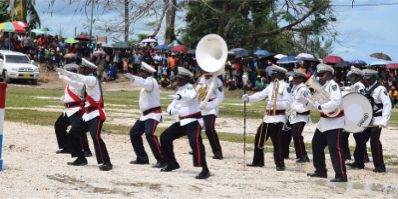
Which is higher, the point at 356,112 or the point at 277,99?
the point at 277,99

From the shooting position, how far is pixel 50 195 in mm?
10609

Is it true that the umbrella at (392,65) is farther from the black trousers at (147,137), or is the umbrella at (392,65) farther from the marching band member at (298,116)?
the black trousers at (147,137)

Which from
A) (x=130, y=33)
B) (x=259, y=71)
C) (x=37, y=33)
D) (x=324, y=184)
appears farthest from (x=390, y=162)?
(x=37, y=33)

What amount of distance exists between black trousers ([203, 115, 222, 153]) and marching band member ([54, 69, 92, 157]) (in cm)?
234

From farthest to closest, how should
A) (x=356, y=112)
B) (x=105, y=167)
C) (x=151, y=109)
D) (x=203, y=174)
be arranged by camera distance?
(x=356, y=112) → (x=151, y=109) → (x=105, y=167) → (x=203, y=174)

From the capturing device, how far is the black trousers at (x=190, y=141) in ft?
43.0

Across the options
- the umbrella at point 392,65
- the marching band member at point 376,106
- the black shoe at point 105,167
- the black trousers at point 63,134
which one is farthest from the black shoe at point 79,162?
the umbrella at point 392,65

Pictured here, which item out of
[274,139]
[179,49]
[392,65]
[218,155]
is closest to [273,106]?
[274,139]

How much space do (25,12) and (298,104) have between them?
1589 inches

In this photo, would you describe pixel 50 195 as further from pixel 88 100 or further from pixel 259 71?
pixel 259 71

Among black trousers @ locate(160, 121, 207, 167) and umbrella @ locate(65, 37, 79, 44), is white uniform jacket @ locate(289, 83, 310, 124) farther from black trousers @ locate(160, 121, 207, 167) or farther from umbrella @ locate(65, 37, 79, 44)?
umbrella @ locate(65, 37, 79, 44)

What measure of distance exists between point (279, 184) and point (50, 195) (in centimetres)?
364

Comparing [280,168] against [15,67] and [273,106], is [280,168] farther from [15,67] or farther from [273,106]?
[15,67]

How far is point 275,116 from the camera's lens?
1510 centimetres
